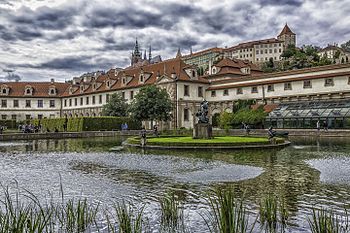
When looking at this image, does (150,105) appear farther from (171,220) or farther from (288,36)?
(288,36)

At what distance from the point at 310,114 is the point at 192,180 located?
38.4 metres

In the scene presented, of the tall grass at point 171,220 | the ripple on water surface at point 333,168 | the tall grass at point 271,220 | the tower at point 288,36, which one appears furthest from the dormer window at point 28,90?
the tower at point 288,36

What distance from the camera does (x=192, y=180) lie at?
13.1 meters

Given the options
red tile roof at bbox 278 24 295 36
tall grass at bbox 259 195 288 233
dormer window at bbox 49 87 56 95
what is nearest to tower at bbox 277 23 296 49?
red tile roof at bbox 278 24 295 36

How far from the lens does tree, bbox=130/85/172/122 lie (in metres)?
47.4

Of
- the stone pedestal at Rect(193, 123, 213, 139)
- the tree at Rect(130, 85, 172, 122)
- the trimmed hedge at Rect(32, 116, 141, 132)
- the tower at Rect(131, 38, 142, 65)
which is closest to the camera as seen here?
the stone pedestal at Rect(193, 123, 213, 139)

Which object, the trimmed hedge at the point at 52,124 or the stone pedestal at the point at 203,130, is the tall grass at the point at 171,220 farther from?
the trimmed hedge at the point at 52,124

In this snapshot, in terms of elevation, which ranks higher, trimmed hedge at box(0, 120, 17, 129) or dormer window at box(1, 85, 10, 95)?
dormer window at box(1, 85, 10, 95)

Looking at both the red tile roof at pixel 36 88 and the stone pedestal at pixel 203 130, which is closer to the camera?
the stone pedestal at pixel 203 130

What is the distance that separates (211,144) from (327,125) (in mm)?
25996

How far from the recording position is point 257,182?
1244cm

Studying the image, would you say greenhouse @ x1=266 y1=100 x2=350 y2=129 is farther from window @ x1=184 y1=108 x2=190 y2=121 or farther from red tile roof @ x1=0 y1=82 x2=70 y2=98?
red tile roof @ x1=0 y1=82 x2=70 y2=98

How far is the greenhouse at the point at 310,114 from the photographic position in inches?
1767

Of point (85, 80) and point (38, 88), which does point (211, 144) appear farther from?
point (38, 88)
